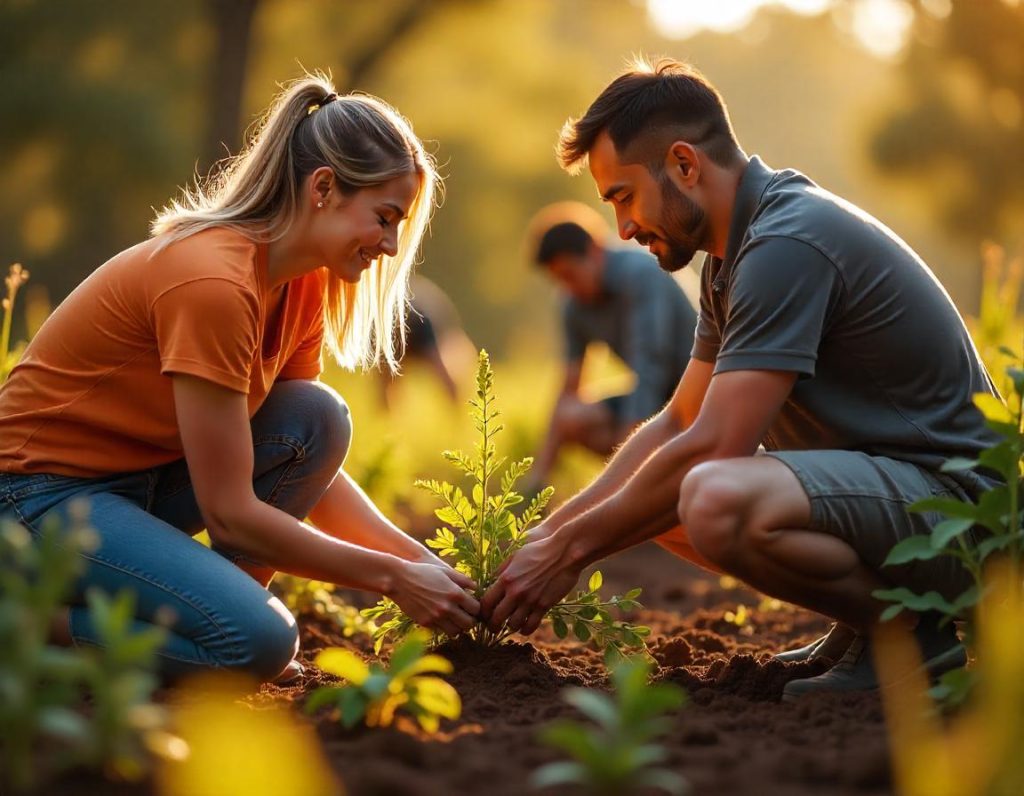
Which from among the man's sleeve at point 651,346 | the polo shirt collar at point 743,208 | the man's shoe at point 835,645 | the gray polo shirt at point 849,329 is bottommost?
the man's shoe at point 835,645

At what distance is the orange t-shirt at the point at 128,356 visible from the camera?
2691mm

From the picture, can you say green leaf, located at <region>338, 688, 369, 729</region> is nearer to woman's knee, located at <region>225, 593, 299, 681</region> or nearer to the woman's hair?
woman's knee, located at <region>225, 593, 299, 681</region>

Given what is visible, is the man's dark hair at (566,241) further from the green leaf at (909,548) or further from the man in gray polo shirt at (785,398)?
the green leaf at (909,548)

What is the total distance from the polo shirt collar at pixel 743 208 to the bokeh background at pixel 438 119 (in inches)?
93.5

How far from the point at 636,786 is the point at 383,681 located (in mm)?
472

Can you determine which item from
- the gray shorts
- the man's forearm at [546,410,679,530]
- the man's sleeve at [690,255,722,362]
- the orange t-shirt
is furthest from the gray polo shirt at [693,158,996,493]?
the orange t-shirt

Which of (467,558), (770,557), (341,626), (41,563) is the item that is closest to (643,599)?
(341,626)

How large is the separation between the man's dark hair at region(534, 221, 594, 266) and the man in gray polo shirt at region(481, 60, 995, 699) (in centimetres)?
342

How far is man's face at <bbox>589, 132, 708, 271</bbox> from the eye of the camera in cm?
300

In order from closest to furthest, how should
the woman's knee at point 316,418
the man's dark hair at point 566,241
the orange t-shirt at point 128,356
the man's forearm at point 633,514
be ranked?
the orange t-shirt at point 128,356
the man's forearm at point 633,514
the woman's knee at point 316,418
the man's dark hair at point 566,241

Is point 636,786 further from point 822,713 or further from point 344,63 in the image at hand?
point 344,63

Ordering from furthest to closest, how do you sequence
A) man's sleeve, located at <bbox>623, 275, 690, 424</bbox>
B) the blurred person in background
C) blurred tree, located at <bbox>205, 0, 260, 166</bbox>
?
blurred tree, located at <bbox>205, 0, 260, 166</bbox>
the blurred person in background
man's sleeve, located at <bbox>623, 275, 690, 424</bbox>

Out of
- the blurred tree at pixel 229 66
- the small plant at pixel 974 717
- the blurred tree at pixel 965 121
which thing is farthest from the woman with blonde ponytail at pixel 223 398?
the blurred tree at pixel 965 121

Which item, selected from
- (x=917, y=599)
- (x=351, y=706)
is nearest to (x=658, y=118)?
(x=917, y=599)
